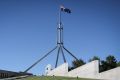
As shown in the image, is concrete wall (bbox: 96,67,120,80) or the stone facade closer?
concrete wall (bbox: 96,67,120,80)

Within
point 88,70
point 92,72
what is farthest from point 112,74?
point 88,70

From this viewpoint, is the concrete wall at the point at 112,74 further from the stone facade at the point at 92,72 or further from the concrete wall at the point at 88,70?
the concrete wall at the point at 88,70

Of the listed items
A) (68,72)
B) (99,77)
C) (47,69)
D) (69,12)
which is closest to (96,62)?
(99,77)

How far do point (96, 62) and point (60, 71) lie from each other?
31.7 feet

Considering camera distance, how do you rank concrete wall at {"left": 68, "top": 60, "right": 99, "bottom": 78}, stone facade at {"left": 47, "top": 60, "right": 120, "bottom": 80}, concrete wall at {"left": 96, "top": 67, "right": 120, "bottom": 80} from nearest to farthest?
1. concrete wall at {"left": 96, "top": 67, "right": 120, "bottom": 80}
2. stone facade at {"left": 47, "top": 60, "right": 120, "bottom": 80}
3. concrete wall at {"left": 68, "top": 60, "right": 99, "bottom": 78}

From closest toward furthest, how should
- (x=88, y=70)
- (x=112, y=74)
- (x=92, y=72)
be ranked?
(x=112, y=74) < (x=92, y=72) < (x=88, y=70)

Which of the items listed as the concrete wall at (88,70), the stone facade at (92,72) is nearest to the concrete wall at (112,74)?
the stone facade at (92,72)

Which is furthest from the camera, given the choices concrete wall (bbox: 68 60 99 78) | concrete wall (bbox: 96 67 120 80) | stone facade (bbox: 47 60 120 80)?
concrete wall (bbox: 68 60 99 78)

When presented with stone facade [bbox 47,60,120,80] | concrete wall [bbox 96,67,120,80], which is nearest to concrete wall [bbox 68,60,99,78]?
stone facade [bbox 47,60,120,80]

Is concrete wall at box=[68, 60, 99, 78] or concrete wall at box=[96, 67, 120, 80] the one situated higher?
concrete wall at box=[68, 60, 99, 78]

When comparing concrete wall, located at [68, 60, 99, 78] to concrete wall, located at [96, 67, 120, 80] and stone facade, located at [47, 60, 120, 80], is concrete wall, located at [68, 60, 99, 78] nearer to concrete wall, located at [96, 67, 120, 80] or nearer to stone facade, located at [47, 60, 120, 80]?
stone facade, located at [47, 60, 120, 80]

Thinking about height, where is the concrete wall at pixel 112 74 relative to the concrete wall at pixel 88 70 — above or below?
below

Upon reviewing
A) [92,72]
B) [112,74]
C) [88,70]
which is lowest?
[112,74]

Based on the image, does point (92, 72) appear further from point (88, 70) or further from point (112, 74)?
point (112, 74)
